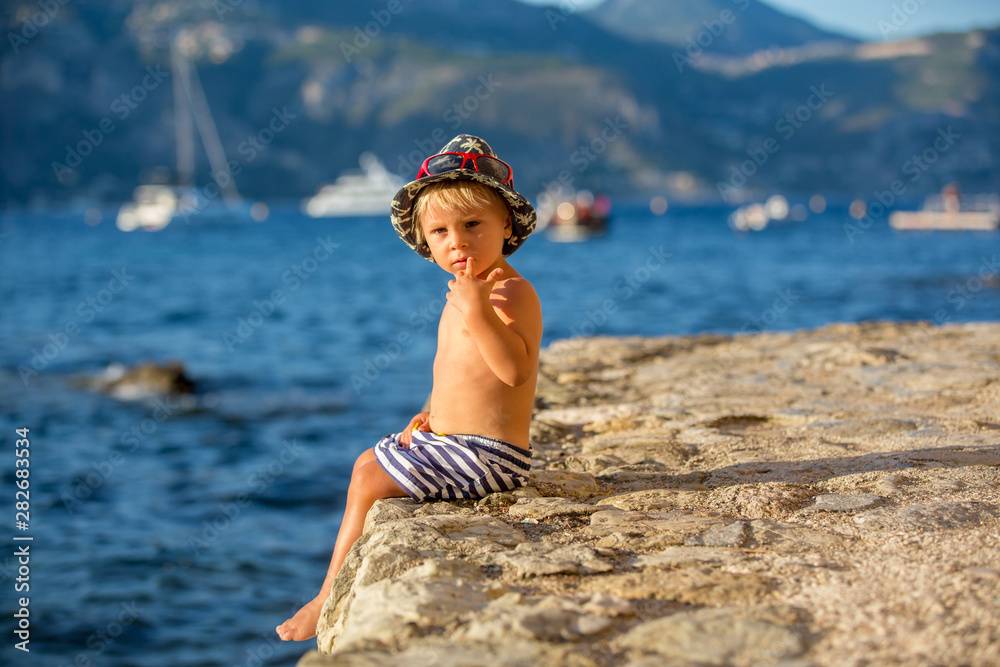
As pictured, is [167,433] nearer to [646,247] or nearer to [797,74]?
[646,247]

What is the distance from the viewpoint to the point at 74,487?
721 centimetres

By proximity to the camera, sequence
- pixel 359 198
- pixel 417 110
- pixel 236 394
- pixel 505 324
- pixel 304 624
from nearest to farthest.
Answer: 1. pixel 304 624
2. pixel 505 324
3. pixel 236 394
4. pixel 359 198
5. pixel 417 110

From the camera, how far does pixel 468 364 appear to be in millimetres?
2676

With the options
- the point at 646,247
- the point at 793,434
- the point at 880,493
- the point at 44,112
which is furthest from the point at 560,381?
the point at 44,112

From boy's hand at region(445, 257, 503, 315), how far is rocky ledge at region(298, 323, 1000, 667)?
61 cm

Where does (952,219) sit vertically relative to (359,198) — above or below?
below

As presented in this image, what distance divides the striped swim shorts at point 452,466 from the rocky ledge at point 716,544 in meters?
0.06

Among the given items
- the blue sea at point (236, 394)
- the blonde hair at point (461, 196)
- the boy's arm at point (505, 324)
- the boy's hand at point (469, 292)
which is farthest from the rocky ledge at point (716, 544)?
the blue sea at point (236, 394)

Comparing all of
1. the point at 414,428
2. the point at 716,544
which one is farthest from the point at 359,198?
the point at 716,544

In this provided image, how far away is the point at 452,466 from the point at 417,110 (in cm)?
14155

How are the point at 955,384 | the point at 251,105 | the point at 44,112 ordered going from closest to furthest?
1. the point at 955,384
2. the point at 44,112
3. the point at 251,105

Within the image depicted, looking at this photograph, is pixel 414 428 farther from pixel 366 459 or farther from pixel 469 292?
pixel 469 292

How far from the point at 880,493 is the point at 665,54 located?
207288mm

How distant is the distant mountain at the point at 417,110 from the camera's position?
12719 cm
